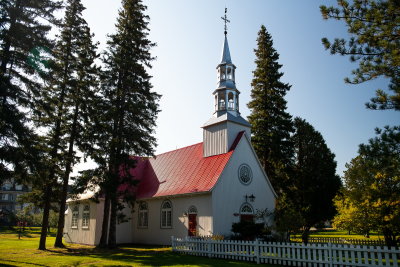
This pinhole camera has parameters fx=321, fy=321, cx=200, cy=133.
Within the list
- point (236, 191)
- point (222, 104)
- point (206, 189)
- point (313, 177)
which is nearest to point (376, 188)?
point (236, 191)

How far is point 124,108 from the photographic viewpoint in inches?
856

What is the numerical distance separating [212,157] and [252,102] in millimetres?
8750

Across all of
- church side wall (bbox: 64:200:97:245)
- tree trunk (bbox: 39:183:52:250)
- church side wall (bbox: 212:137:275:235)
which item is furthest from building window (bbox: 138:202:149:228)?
church side wall (bbox: 212:137:275:235)

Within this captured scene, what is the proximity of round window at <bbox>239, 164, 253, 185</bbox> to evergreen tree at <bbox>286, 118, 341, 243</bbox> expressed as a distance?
902cm

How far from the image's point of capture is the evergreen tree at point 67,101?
69.7 feet

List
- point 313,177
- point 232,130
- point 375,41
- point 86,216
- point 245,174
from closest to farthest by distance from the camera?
point 375,41, point 245,174, point 232,130, point 86,216, point 313,177

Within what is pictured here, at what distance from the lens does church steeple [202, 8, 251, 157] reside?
78.2ft

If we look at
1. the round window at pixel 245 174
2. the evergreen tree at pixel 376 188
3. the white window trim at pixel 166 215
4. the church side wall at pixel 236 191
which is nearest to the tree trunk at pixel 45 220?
the white window trim at pixel 166 215

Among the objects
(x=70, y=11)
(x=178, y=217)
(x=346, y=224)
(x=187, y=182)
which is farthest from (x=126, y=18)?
(x=346, y=224)

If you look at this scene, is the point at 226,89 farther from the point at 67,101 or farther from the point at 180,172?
the point at 67,101

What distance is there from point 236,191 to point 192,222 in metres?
3.69

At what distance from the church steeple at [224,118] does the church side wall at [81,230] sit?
36.0 ft

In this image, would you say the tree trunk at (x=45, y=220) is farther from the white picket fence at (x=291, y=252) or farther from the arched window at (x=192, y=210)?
the arched window at (x=192, y=210)

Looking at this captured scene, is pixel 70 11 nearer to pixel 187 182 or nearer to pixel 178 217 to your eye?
pixel 187 182
